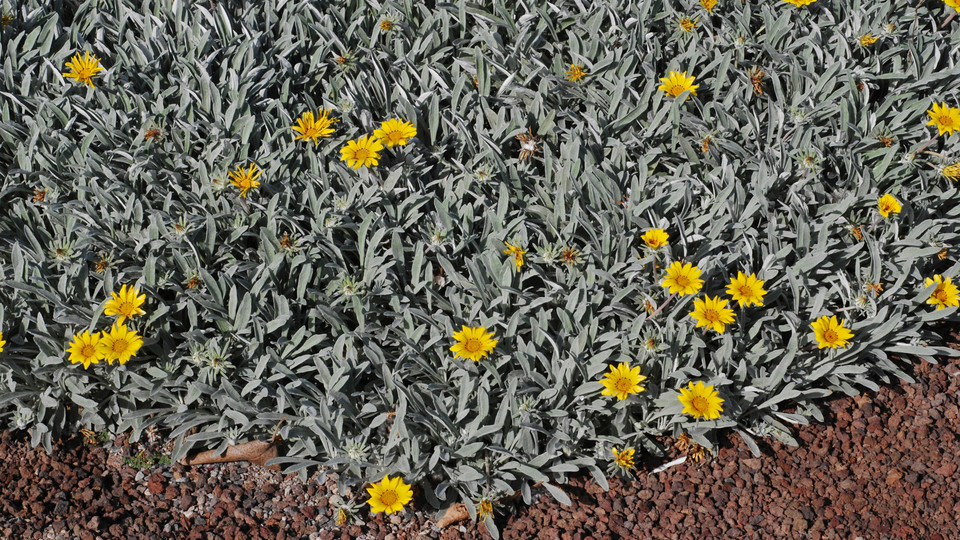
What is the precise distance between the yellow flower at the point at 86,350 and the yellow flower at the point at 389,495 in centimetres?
97

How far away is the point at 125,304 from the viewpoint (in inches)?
114

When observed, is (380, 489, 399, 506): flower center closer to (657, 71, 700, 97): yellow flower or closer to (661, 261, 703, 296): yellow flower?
(661, 261, 703, 296): yellow flower

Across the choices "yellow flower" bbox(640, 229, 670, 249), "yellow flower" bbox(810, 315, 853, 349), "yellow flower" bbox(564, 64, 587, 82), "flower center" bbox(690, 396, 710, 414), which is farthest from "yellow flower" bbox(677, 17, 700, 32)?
"flower center" bbox(690, 396, 710, 414)

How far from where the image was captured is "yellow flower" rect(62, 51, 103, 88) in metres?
3.57

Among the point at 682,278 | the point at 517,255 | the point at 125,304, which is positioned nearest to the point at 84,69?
the point at 125,304

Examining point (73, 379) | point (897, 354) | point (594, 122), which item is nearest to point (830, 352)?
point (897, 354)

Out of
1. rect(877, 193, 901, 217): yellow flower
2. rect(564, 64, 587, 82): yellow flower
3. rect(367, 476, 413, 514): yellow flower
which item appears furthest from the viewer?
rect(564, 64, 587, 82): yellow flower

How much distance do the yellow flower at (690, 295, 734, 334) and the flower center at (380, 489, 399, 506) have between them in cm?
110

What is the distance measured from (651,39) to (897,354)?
5.69 ft

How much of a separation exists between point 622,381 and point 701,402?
0.84 feet

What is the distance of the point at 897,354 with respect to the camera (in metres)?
3.30

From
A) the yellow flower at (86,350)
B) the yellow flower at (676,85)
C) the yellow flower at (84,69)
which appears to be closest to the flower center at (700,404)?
A: the yellow flower at (676,85)

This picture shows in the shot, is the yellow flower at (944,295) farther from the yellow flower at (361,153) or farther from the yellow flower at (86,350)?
the yellow flower at (86,350)

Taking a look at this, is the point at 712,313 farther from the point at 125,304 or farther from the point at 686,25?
the point at 125,304
